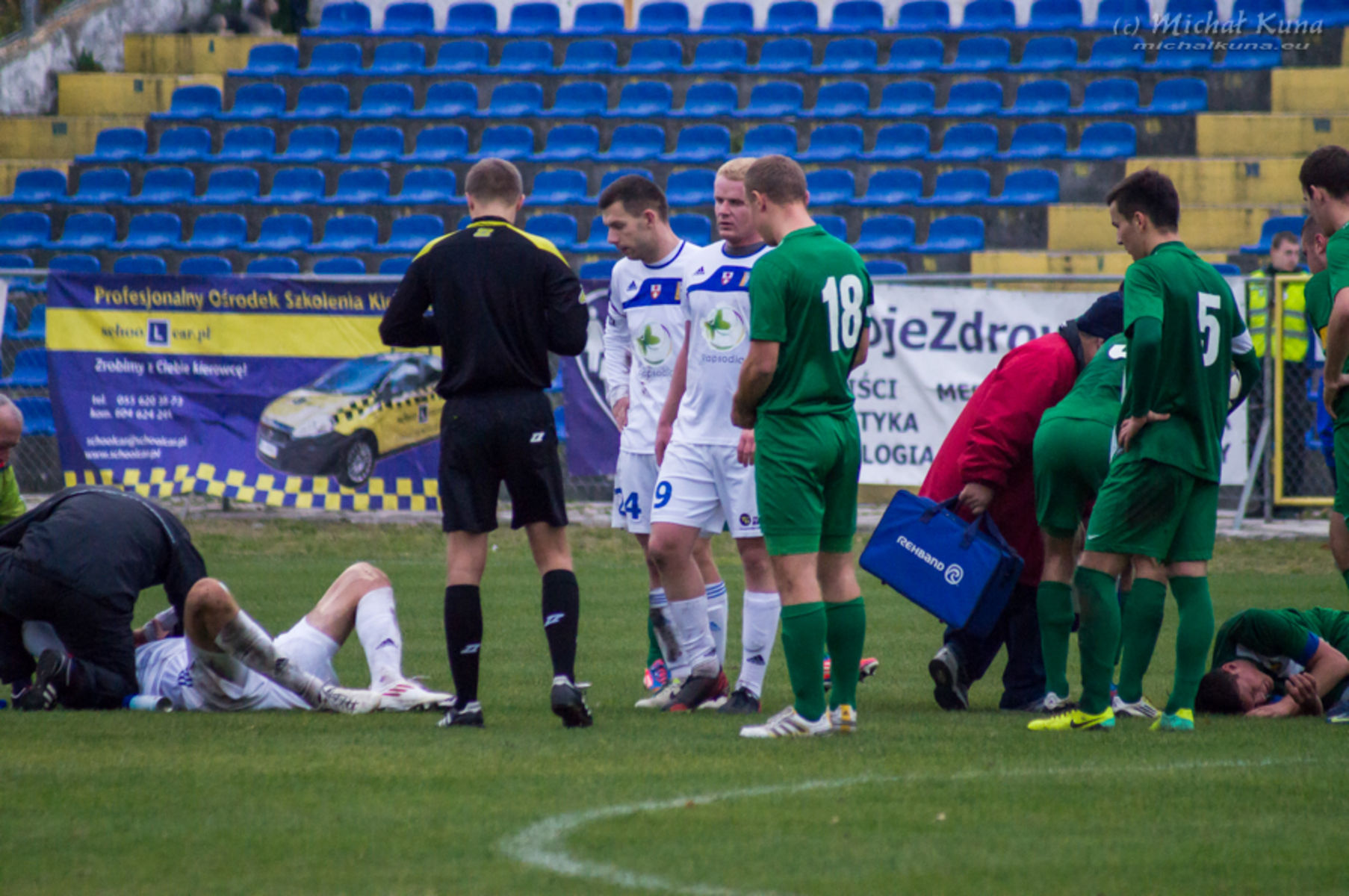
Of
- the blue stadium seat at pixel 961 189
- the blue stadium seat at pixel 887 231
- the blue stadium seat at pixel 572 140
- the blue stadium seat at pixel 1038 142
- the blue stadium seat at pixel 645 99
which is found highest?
the blue stadium seat at pixel 645 99

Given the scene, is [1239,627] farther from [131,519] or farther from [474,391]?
[131,519]

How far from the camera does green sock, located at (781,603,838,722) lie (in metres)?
5.48

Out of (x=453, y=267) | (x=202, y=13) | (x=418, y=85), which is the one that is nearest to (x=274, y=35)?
(x=202, y=13)

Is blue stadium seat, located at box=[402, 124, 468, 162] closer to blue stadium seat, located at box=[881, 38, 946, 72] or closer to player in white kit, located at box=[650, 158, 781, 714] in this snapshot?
blue stadium seat, located at box=[881, 38, 946, 72]

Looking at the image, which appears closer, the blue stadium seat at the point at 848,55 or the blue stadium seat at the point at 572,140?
the blue stadium seat at the point at 572,140

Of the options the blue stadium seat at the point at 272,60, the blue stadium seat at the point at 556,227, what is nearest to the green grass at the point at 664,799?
the blue stadium seat at the point at 556,227

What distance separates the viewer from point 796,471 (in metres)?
5.47

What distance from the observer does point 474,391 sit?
5.81m

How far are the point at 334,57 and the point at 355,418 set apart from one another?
1045cm

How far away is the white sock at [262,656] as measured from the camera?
5.91 m

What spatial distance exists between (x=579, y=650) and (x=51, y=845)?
4308 mm

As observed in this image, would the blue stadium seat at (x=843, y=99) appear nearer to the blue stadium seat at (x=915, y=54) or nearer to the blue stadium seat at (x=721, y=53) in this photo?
the blue stadium seat at (x=915, y=54)

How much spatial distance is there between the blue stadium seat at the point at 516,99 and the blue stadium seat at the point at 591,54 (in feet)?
2.15

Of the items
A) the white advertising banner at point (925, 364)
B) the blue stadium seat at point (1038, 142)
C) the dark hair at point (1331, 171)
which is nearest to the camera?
the dark hair at point (1331, 171)
